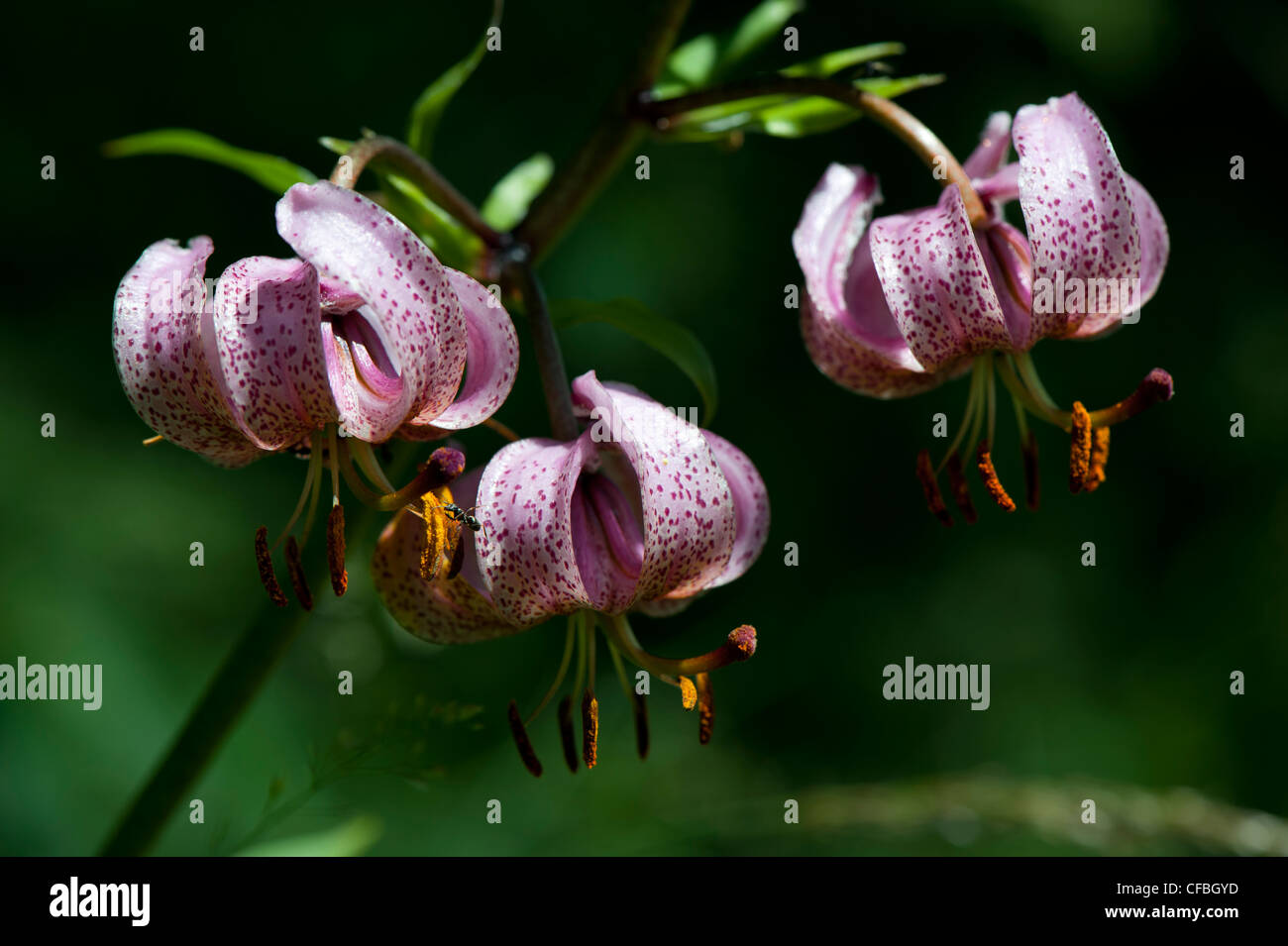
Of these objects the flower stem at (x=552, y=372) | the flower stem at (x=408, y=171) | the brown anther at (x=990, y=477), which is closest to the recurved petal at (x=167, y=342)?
the flower stem at (x=408, y=171)

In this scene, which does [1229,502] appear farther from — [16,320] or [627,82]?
[16,320]

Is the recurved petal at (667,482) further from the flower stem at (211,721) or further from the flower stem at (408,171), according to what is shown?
the flower stem at (211,721)

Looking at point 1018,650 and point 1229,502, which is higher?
point 1229,502

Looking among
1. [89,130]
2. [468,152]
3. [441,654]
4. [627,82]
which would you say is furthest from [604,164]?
[89,130]

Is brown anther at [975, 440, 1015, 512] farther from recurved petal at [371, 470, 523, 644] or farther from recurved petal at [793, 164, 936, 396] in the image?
recurved petal at [371, 470, 523, 644]

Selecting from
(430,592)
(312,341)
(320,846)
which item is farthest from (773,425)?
(312,341)

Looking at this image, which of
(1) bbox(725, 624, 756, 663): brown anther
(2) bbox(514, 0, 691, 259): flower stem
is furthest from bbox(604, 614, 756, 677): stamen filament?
(2) bbox(514, 0, 691, 259): flower stem
